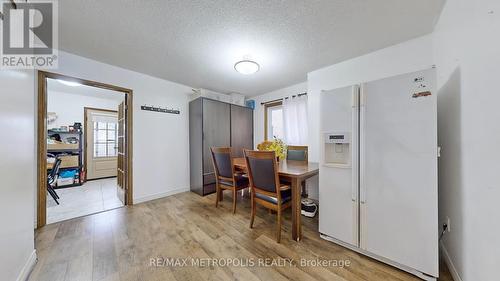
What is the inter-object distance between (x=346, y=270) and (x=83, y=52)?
3986 millimetres

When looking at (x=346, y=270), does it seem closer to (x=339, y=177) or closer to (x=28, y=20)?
(x=339, y=177)

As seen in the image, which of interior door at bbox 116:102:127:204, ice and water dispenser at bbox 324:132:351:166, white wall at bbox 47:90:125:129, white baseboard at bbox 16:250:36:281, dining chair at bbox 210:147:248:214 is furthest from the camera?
white wall at bbox 47:90:125:129

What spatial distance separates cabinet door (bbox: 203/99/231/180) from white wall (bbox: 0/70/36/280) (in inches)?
82.5

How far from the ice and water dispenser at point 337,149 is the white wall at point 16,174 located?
2.61 meters

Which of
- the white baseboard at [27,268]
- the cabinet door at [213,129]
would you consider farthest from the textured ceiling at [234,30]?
the white baseboard at [27,268]

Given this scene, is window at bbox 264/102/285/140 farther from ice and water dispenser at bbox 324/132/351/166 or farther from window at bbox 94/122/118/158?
window at bbox 94/122/118/158

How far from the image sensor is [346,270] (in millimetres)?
1389

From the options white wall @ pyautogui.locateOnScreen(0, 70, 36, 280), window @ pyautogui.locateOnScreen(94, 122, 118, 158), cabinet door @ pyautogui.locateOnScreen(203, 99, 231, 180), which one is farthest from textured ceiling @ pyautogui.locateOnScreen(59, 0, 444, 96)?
window @ pyautogui.locateOnScreen(94, 122, 118, 158)

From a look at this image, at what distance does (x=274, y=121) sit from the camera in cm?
394

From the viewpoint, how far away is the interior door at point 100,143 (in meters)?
4.59

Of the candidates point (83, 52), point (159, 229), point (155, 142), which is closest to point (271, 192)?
point (159, 229)

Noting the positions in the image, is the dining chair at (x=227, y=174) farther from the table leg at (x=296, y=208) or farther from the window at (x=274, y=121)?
the window at (x=274, y=121)

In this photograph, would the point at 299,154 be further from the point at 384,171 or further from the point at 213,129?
the point at 213,129

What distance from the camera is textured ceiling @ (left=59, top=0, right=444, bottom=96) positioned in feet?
4.73
